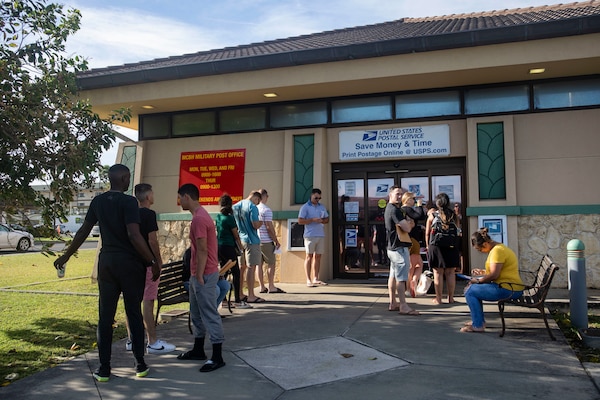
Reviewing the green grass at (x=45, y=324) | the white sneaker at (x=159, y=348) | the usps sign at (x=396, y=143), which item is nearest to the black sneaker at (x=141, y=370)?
the white sneaker at (x=159, y=348)

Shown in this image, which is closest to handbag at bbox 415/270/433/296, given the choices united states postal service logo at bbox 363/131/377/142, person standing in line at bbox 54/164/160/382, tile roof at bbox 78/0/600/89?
united states postal service logo at bbox 363/131/377/142

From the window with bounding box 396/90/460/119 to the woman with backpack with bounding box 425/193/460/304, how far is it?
3.01 m

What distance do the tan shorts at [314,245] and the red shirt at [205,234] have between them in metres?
4.46

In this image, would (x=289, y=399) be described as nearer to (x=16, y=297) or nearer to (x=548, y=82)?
(x=16, y=297)

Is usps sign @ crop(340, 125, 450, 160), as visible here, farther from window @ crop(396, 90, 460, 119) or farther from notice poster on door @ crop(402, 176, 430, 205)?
notice poster on door @ crop(402, 176, 430, 205)

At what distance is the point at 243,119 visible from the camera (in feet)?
37.0

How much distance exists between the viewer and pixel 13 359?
5289mm

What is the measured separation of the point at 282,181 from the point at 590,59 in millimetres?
5805

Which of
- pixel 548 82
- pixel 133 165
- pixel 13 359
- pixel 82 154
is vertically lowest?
pixel 13 359

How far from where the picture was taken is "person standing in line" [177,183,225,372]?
472 centimetres

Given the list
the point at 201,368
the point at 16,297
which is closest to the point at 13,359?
the point at 201,368

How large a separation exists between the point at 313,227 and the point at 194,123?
161 inches

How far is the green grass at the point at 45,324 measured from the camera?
5.29 m

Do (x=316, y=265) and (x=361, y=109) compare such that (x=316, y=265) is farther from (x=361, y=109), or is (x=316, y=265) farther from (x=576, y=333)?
(x=576, y=333)
